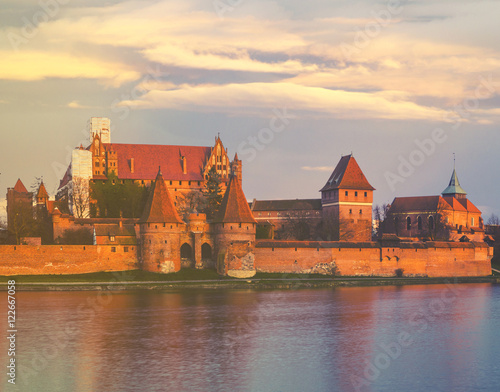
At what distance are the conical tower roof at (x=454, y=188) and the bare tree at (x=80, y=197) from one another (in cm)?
4704

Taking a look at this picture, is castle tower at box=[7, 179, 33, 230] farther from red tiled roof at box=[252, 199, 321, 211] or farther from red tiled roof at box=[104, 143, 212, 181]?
red tiled roof at box=[252, 199, 321, 211]

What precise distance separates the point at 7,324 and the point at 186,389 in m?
12.8

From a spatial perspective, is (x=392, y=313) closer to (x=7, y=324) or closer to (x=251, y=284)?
(x=251, y=284)

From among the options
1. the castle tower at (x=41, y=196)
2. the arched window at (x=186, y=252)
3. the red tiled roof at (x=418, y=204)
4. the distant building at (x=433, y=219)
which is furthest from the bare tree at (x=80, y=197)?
the red tiled roof at (x=418, y=204)

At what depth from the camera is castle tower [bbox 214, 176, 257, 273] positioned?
47.8 meters

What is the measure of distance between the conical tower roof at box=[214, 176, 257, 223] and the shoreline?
438 cm

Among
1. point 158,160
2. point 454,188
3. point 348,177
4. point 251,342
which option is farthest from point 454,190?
point 251,342

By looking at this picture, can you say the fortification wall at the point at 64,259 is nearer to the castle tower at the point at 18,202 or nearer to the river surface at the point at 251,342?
the river surface at the point at 251,342

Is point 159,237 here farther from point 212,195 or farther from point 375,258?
point 375,258

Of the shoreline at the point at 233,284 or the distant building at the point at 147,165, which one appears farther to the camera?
the distant building at the point at 147,165

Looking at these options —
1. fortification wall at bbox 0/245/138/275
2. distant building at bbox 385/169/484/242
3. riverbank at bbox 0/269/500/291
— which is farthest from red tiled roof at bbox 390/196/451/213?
fortification wall at bbox 0/245/138/275

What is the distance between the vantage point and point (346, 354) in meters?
26.2

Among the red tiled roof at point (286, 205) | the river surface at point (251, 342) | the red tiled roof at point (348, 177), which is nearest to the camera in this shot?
the river surface at point (251, 342)

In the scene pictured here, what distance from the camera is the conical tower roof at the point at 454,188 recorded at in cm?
8912
